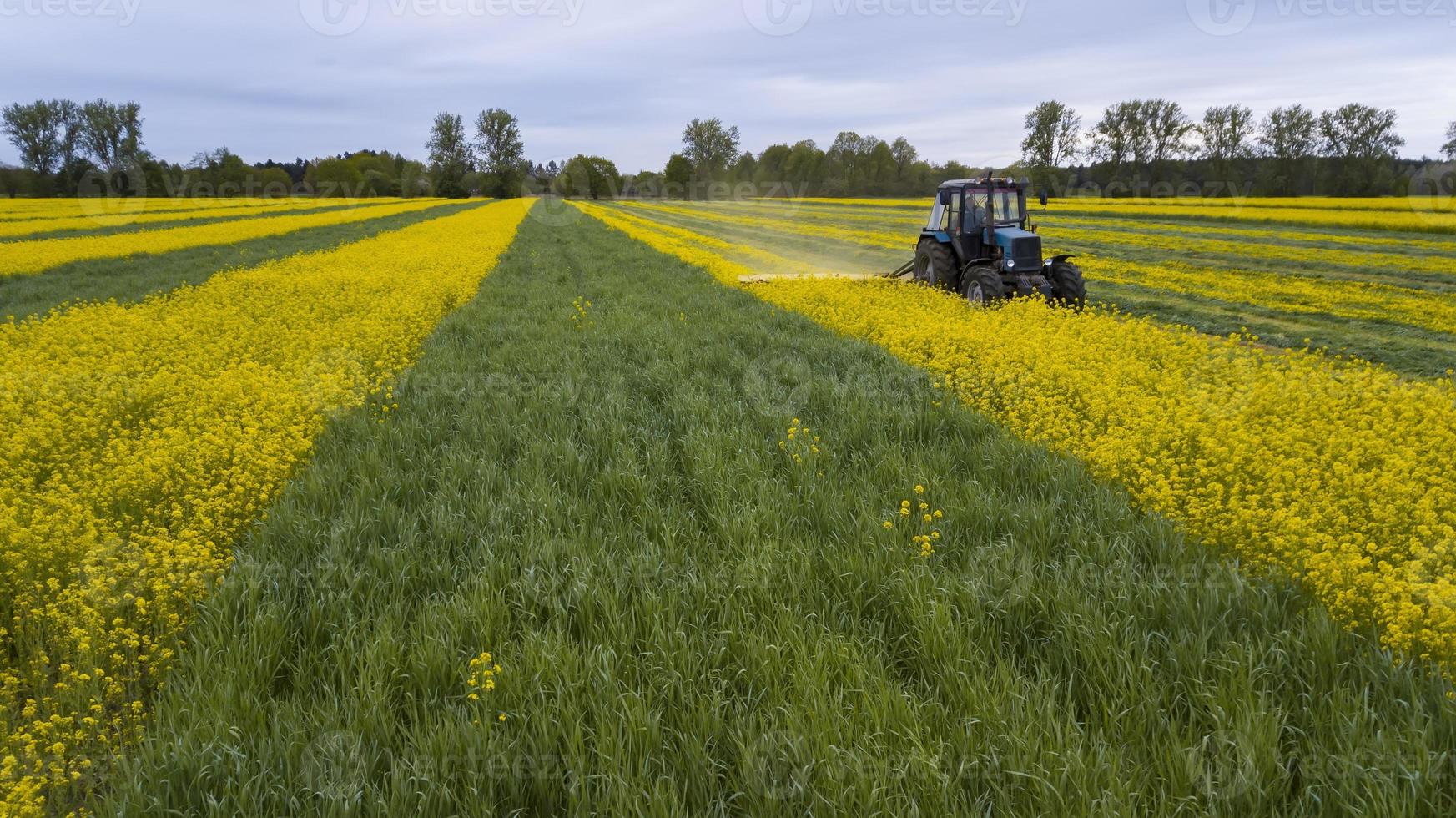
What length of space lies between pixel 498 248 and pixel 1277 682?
2264 centimetres

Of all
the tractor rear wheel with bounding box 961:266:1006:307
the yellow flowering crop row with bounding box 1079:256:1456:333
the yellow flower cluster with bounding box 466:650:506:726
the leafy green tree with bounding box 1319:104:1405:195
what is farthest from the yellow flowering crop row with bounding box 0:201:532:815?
the leafy green tree with bounding box 1319:104:1405:195

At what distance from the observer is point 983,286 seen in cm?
1057

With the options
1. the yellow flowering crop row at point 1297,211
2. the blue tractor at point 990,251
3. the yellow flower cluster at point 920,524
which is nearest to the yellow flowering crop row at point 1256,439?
the yellow flower cluster at point 920,524

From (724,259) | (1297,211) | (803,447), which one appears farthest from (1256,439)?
(1297,211)

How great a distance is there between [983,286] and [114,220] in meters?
40.9

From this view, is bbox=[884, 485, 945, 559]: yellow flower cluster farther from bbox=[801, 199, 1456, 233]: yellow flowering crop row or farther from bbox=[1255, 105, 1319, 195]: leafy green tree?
bbox=[1255, 105, 1319, 195]: leafy green tree

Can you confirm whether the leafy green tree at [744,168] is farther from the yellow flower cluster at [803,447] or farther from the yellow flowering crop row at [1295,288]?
the yellow flower cluster at [803,447]

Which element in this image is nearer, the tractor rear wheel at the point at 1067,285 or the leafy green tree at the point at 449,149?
the tractor rear wheel at the point at 1067,285

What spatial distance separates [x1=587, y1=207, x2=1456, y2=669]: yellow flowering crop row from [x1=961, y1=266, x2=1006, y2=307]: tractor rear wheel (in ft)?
4.02

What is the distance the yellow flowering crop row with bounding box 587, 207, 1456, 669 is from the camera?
304 centimetres

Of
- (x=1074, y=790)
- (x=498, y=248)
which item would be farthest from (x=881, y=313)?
(x=498, y=248)

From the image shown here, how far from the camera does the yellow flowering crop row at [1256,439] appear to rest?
3043mm

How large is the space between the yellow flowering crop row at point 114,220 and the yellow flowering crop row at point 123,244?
168 inches

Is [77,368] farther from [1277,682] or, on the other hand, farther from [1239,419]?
[1239,419]
